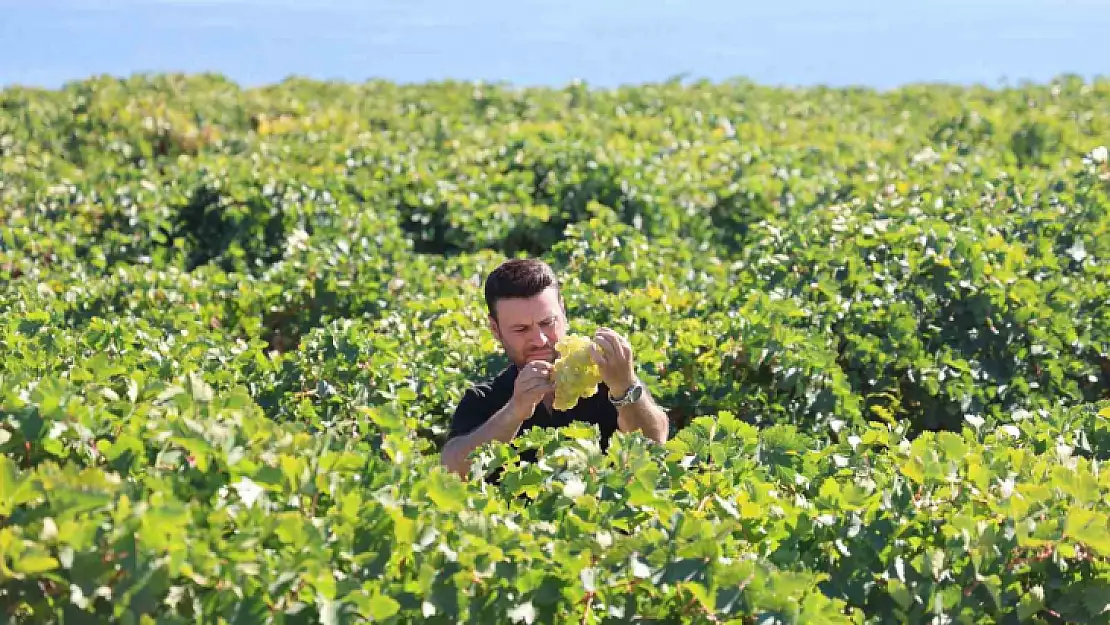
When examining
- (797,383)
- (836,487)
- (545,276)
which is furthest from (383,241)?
(836,487)

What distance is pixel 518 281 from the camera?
179 inches

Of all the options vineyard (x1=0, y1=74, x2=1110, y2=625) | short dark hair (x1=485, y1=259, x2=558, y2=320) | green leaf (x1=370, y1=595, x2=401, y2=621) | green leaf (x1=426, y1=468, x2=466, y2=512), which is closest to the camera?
green leaf (x1=370, y1=595, x2=401, y2=621)

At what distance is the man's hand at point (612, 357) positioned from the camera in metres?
4.08

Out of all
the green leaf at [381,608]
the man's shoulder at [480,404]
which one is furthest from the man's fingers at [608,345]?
the green leaf at [381,608]

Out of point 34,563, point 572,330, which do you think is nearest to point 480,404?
point 572,330

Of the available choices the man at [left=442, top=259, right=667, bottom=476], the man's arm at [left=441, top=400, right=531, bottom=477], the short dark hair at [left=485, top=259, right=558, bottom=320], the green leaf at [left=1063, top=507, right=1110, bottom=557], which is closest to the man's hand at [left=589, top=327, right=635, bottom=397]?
the man at [left=442, top=259, right=667, bottom=476]

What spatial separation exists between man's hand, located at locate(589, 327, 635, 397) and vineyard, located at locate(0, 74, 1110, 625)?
13.2 inches

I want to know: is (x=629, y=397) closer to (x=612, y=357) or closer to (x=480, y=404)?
(x=612, y=357)

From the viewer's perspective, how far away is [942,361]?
6.46 metres

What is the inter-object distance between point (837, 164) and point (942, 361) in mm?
5671

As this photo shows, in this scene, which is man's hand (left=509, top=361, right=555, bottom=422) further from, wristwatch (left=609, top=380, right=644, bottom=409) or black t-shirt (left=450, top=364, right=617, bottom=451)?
black t-shirt (left=450, top=364, right=617, bottom=451)

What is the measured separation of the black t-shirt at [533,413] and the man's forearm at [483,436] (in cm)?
12

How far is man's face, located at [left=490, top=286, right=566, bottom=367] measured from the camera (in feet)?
14.9

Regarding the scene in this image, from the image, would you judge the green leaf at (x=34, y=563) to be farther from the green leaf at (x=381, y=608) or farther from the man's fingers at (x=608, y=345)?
the man's fingers at (x=608, y=345)
